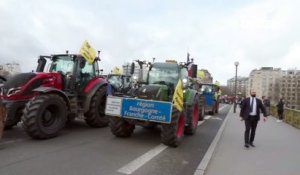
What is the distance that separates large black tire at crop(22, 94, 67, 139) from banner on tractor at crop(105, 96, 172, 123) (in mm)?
1400

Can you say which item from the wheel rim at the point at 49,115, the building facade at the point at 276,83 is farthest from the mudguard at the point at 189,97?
the building facade at the point at 276,83

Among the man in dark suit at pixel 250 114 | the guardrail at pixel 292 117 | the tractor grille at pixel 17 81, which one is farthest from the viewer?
the guardrail at pixel 292 117

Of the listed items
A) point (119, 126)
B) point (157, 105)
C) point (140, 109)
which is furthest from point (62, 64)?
point (157, 105)

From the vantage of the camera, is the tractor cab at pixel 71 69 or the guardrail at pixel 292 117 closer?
the tractor cab at pixel 71 69

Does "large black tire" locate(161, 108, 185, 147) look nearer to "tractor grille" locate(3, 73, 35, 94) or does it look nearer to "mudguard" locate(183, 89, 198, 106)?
"mudguard" locate(183, 89, 198, 106)

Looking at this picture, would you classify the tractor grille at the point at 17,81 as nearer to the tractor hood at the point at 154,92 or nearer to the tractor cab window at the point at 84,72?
the tractor cab window at the point at 84,72

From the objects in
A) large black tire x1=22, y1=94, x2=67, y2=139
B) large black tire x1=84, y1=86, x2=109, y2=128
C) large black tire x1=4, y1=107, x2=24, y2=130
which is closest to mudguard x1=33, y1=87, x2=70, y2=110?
large black tire x1=22, y1=94, x2=67, y2=139

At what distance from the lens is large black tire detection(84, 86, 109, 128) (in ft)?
40.4

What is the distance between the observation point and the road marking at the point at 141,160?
7364mm

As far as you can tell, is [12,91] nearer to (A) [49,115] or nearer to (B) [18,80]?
(B) [18,80]

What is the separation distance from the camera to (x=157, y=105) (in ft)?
31.6

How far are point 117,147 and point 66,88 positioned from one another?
Answer: 3371 mm

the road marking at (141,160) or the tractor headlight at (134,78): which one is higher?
the tractor headlight at (134,78)

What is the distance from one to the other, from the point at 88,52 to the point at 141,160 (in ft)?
17.5
